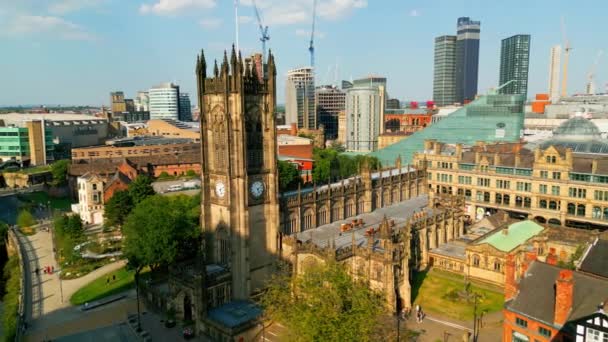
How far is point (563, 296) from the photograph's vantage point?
40.1m

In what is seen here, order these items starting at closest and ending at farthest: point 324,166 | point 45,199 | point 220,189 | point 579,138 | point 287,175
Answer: point 220,189 → point 579,138 → point 287,175 → point 45,199 → point 324,166

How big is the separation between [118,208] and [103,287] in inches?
1136

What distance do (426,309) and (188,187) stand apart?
76.7 meters

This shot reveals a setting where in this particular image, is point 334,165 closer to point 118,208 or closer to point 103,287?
point 118,208

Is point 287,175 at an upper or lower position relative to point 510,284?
upper

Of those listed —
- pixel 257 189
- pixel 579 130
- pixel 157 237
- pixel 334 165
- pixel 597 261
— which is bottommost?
pixel 334 165

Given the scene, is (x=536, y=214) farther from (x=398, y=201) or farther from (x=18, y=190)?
(x=18, y=190)

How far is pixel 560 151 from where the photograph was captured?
94188 millimetres

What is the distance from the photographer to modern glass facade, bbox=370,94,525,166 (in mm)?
137000

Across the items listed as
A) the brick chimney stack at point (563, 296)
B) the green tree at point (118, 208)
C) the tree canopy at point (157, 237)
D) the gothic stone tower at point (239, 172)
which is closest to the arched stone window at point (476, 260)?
the brick chimney stack at point (563, 296)

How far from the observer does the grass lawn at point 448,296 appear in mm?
60906

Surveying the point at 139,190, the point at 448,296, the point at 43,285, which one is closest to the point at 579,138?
the point at 448,296

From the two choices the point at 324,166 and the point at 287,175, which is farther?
the point at 324,166

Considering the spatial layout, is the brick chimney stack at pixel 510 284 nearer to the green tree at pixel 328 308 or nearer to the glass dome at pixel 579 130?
the green tree at pixel 328 308
